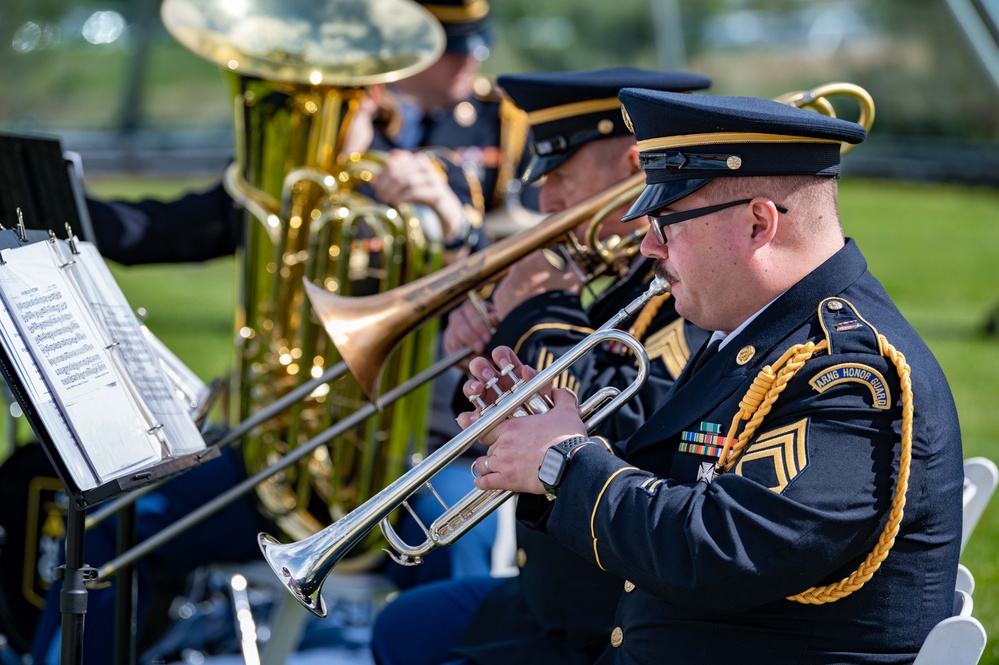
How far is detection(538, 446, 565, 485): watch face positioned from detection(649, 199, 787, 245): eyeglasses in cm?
39

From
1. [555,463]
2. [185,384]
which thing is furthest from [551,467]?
[185,384]

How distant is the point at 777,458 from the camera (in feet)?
5.54

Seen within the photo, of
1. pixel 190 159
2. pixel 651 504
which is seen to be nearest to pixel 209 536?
pixel 651 504

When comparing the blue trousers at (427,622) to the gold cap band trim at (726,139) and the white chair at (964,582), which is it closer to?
the white chair at (964,582)

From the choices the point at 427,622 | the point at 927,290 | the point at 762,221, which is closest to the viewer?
the point at 762,221

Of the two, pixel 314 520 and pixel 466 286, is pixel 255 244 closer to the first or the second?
pixel 314 520

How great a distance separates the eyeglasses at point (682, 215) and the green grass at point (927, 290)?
224 cm

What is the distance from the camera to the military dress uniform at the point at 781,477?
5.42 ft

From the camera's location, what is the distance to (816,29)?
15320mm

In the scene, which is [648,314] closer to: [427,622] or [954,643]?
[427,622]

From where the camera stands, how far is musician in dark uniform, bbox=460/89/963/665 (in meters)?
1.66

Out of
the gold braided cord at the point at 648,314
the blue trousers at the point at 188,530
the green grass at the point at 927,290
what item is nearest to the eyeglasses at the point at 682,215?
the gold braided cord at the point at 648,314

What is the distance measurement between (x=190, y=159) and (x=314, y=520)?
9911 mm

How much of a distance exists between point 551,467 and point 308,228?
1635mm
